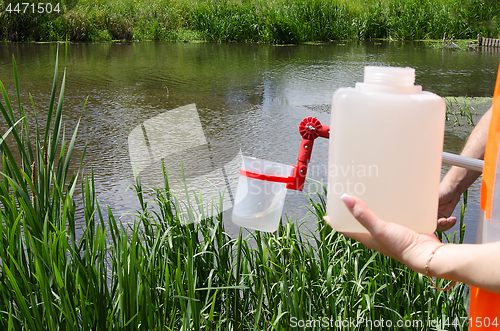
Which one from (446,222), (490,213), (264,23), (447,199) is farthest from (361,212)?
(264,23)

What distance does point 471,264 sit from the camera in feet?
2.88

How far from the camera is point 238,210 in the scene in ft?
3.44

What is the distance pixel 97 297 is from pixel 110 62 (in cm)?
1023

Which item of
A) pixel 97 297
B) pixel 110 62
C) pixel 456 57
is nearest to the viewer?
pixel 97 297

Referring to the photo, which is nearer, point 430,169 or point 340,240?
point 430,169

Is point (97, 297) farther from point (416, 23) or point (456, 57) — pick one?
point (416, 23)

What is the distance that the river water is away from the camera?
404cm

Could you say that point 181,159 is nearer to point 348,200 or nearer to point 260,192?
point 260,192

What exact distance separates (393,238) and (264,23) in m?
15.7

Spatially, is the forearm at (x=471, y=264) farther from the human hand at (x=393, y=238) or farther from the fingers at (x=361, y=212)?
the fingers at (x=361, y=212)

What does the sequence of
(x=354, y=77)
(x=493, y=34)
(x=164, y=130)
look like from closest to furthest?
(x=164, y=130) → (x=354, y=77) → (x=493, y=34)

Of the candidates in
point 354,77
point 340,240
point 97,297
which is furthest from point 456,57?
point 97,297

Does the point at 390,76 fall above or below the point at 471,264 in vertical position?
above

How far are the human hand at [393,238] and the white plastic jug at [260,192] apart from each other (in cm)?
18
